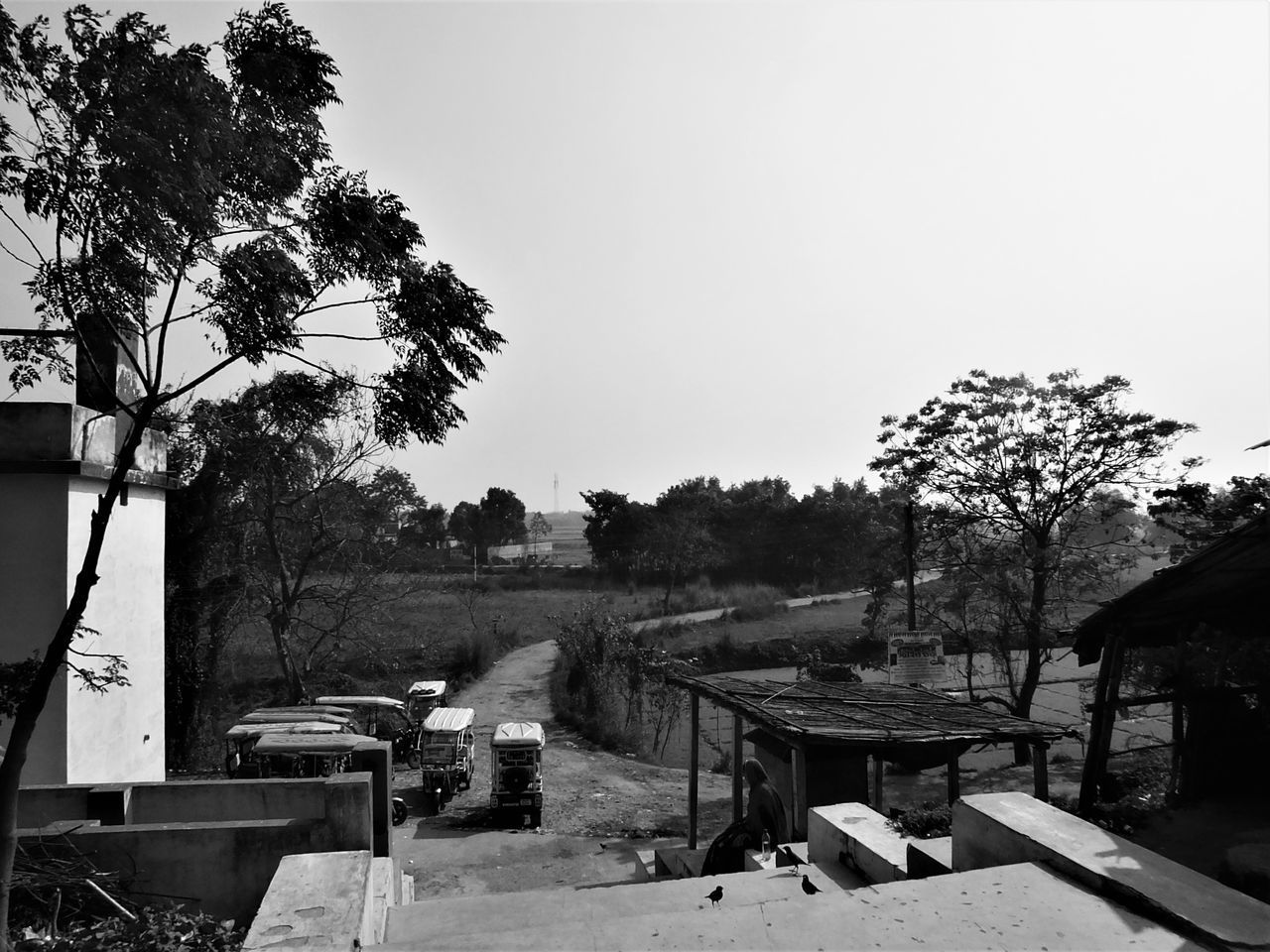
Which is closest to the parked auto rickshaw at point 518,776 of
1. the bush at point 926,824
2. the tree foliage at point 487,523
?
the bush at point 926,824

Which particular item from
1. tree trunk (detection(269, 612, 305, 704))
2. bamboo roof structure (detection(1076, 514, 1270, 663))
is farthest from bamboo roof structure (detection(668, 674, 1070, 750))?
tree trunk (detection(269, 612, 305, 704))

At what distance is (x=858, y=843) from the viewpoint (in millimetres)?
6426

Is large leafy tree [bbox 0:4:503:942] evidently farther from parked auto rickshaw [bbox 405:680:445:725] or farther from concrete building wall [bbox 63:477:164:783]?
parked auto rickshaw [bbox 405:680:445:725]

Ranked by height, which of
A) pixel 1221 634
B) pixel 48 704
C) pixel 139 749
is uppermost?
pixel 1221 634

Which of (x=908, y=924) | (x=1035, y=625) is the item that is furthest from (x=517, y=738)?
(x=1035, y=625)

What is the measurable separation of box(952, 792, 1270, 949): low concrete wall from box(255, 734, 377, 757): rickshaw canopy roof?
950 centimetres

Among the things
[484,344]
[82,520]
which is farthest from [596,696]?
[484,344]

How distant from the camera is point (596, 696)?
2341 cm

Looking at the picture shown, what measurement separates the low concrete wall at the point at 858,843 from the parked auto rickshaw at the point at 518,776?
7792mm

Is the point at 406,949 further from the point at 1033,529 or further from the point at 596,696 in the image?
the point at 596,696

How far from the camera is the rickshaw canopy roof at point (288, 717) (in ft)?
48.5

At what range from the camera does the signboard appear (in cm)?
1709

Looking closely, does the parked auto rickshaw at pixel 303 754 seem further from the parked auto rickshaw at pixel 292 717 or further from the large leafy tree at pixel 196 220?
the large leafy tree at pixel 196 220

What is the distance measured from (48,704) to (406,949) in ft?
20.8
